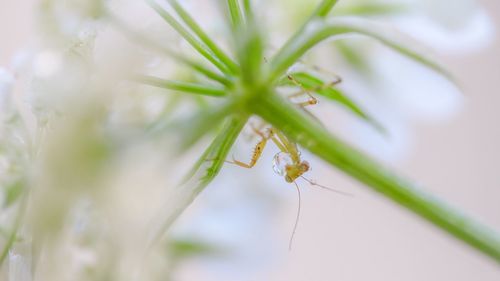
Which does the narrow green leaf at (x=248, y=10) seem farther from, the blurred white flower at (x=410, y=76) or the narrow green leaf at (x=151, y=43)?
the blurred white flower at (x=410, y=76)

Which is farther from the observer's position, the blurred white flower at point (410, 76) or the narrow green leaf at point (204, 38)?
the blurred white flower at point (410, 76)

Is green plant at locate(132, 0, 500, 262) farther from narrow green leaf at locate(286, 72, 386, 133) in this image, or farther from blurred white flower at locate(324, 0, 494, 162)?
blurred white flower at locate(324, 0, 494, 162)

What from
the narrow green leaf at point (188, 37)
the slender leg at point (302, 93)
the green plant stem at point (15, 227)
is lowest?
the green plant stem at point (15, 227)

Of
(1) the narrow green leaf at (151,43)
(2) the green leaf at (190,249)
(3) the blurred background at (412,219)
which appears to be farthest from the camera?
(3) the blurred background at (412,219)

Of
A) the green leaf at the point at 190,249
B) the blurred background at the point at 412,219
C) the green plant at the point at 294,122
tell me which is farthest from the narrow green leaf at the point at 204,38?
the blurred background at the point at 412,219

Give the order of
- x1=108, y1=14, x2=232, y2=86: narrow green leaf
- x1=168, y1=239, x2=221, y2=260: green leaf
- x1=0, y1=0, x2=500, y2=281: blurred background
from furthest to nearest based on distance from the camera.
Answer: x1=0, y1=0, x2=500, y2=281: blurred background
x1=168, y1=239, x2=221, y2=260: green leaf
x1=108, y1=14, x2=232, y2=86: narrow green leaf

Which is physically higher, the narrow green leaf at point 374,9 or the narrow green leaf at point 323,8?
the narrow green leaf at point 374,9

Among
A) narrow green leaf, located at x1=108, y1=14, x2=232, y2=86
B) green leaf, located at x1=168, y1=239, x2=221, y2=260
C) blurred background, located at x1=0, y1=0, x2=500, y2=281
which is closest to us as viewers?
narrow green leaf, located at x1=108, y1=14, x2=232, y2=86

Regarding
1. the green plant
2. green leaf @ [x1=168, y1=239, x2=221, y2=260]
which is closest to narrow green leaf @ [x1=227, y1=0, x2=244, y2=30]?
the green plant
